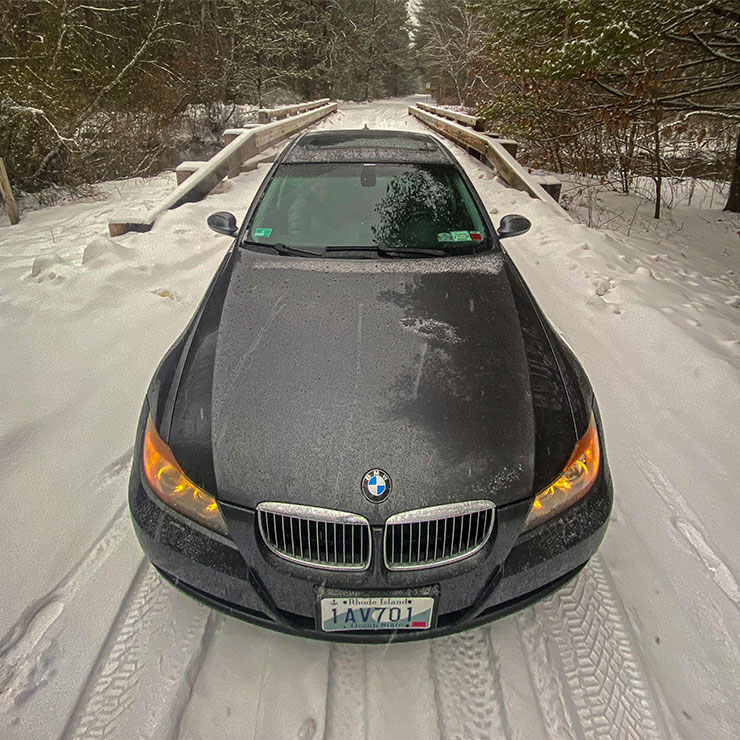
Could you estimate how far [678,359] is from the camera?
3596 millimetres

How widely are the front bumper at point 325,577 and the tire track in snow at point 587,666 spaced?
30 centimetres

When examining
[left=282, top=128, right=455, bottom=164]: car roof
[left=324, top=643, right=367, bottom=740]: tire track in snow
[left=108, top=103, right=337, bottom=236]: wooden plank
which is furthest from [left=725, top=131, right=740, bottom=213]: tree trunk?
[left=324, top=643, right=367, bottom=740]: tire track in snow

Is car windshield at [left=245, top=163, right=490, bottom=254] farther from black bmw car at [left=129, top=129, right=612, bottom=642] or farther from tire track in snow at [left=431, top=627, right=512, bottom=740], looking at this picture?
tire track in snow at [left=431, top=627, right=512, bottom=740]

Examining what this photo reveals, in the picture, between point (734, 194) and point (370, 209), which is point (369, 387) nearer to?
point (370, 209)

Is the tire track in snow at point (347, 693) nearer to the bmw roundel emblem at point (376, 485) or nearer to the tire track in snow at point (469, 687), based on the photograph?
the tire track in snow at point (469, 687)

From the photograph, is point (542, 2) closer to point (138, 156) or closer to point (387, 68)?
point (138, 156)

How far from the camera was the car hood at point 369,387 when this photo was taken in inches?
61.7

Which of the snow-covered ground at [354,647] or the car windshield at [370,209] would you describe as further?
the car windshield at [370,209]

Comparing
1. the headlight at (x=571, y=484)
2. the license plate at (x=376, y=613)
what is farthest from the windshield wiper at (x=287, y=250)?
the license plate at (x=376, y=613)

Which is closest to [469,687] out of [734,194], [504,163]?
[504,163]

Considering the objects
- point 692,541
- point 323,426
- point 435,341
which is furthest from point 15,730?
point 692,541

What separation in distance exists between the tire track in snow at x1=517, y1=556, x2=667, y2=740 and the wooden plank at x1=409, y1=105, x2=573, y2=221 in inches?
212

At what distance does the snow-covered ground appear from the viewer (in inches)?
62.8

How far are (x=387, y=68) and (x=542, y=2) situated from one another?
57.0 meters
